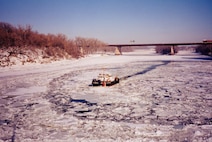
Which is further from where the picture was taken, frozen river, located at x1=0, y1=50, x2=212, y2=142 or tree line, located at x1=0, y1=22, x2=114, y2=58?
tree line, located at x1=0, y1=22, x2=114, y2=58

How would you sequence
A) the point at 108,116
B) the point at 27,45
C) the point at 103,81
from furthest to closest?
the point at 27,45
the point at 103,81
the point at 108,116

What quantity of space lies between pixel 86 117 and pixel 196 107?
173 inches

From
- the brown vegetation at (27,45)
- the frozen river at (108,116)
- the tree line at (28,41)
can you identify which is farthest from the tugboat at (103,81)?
the tree line at (28,41)

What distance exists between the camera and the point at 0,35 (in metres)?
31.4

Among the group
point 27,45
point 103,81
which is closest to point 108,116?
point 103,81

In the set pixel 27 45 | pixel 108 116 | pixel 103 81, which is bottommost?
pixel 108 116

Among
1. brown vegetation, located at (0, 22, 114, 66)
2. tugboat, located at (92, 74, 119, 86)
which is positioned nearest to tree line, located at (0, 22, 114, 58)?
brown vegetation, located at (0, 22, 114, 66)

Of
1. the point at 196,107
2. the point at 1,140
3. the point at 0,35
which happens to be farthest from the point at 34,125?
the point at 0,35

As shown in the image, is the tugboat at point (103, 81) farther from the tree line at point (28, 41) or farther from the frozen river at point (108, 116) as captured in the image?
the tree line at point (28, 41)

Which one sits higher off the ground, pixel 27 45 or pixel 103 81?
pixel 27 45

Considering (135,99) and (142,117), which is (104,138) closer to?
(142,117)

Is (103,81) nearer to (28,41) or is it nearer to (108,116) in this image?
(108,116)

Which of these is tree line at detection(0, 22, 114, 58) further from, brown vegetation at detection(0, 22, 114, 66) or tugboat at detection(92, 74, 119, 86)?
tugboat at detection(92, 74, 119, 86)

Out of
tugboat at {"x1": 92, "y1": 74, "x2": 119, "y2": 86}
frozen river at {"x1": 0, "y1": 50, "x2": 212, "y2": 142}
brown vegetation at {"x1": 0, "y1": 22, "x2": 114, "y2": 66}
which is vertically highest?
brown vegetation at {"x1": 0, "y1": 22, "x2": 114, "y2": 66}
